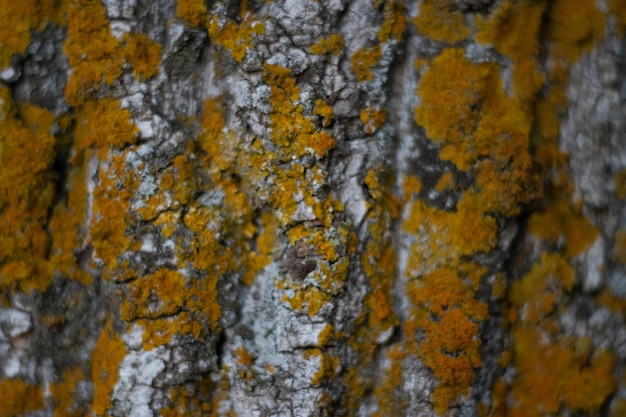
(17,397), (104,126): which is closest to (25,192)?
(104,126)

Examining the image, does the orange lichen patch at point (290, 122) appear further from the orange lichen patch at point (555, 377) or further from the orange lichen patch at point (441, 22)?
the orange lichen patch at point (555, 377)

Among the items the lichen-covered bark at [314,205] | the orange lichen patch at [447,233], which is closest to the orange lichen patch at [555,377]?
the lichen-covered bark at [314,205]

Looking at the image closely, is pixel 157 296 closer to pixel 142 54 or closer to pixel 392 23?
pixel 142 54

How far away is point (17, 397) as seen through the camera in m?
1.24

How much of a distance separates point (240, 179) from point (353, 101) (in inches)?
11.8

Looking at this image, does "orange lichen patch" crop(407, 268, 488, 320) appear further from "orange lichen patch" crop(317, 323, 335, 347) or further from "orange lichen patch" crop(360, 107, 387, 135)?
"orange lichen patch" crop(360, 107, 387, 135)

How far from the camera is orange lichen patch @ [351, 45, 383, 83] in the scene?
3.93ft

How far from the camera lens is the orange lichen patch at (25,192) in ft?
3.87

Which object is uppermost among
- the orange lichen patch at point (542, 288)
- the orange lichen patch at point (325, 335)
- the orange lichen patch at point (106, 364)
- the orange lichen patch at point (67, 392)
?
the orange lichen patch at point (542, 288)

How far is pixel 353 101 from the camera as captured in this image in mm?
1198

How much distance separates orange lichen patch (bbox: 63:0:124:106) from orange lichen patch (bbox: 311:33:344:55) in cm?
42

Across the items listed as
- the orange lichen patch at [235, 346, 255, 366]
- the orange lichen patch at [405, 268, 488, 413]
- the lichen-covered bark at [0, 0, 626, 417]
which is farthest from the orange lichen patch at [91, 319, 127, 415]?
the orange lichen patch at [405, 268, 488, 413]

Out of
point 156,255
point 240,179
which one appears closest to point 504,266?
point 240,179

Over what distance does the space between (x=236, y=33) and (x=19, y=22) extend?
45 cm
